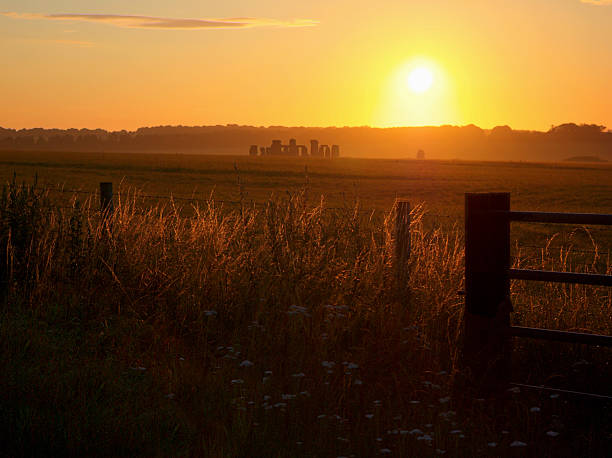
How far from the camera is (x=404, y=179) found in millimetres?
57406

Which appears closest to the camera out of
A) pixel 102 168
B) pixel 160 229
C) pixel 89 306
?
pixel 89 306

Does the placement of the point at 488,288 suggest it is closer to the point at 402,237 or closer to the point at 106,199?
the point at 402,237

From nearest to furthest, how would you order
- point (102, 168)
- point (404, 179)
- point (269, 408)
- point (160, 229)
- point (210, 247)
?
1. point (269, 408)
2. point (210, 247)
3. point (160, 229)
4. point (404, 179)
5. point (102, 168)

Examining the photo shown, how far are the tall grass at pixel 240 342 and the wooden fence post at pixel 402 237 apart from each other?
89 mm

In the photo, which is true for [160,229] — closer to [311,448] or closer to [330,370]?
[330,370]

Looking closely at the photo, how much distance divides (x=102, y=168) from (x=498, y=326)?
6054 centimetres

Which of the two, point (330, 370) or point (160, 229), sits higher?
point (160, 229)

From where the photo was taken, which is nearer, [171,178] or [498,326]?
[498,326]

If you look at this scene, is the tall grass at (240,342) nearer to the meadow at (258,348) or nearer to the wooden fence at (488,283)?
the meadow at (258,348)

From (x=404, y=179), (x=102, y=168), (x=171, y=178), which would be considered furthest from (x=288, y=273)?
(x=102, y=168)

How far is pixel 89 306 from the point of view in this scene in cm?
732

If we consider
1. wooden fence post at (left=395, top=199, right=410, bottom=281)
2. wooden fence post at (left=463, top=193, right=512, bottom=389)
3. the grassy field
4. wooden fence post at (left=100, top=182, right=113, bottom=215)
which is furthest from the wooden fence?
the grassy field

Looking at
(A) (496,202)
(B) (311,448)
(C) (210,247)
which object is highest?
(A) (496,202)

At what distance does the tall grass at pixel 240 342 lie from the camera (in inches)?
192
